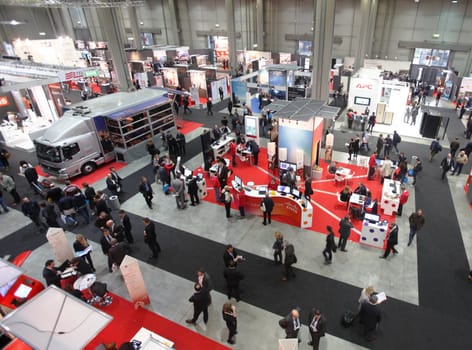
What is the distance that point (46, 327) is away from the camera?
3793 millimetres

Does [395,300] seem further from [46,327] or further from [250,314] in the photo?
[46,327]

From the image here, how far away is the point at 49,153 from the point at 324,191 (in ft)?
35.8

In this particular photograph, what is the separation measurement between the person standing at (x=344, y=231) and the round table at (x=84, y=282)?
6158mm

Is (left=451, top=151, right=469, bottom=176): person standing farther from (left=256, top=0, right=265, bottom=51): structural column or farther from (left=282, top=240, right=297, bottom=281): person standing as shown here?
(left=256, top=0, right=265, bottom=51): structural column

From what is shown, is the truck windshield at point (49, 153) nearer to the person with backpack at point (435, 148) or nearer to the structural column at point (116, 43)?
the structural column at point (116, 43)

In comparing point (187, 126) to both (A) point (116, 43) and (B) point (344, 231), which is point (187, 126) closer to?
(A) point (116, 43)

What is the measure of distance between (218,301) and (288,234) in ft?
9.89

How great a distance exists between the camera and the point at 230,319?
570cm

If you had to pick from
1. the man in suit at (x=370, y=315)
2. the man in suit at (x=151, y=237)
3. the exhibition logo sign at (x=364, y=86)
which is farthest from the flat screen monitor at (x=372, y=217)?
the exhibition logo sign at (x=364, y=86)

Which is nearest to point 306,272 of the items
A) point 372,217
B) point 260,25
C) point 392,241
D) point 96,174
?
point 392,241

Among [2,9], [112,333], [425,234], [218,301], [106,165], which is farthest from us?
[2,9]

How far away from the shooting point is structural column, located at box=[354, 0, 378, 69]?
22.2 m

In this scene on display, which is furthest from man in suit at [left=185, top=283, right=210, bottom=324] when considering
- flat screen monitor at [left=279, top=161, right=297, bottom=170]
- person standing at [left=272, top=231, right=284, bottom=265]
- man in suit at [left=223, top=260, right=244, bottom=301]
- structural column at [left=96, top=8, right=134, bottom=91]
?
structural column at [left=96, top=8, right=134, bottom=91]

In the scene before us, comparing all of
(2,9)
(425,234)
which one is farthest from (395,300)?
(2,9)
